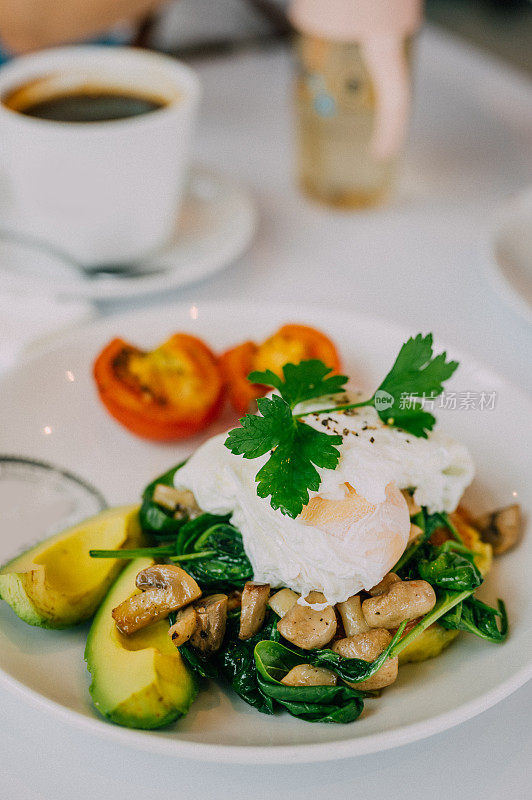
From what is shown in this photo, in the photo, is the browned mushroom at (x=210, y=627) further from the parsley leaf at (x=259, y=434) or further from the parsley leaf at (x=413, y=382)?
the parsley leaf at (x=413, y=382)

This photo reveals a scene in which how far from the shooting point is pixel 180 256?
150 centimetres

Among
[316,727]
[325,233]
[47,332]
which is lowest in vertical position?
[47,332]

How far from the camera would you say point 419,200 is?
1.77m

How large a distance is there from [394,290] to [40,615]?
3.14 feet

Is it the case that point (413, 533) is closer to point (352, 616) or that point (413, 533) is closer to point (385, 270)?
point (352, 616)

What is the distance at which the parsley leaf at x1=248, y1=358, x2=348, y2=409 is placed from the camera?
2.99ft

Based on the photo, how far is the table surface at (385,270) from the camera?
0.73 metres

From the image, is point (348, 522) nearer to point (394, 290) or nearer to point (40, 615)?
point (40, 615)

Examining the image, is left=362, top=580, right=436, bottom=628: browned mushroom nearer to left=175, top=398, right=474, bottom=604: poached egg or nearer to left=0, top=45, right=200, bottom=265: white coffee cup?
left=175, top=398, right=474, bottom=604: poached egg

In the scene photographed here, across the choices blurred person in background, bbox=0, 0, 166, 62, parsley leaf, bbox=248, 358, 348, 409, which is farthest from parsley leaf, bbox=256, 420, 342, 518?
blurred person in background, bbox=0, 0, 166, 62

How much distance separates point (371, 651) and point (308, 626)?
63 millimetres

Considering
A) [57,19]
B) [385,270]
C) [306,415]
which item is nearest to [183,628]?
[306,415]

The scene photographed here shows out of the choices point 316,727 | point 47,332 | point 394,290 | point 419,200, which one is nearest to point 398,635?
point 316,727

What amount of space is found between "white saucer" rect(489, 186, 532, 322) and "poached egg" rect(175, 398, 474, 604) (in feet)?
1.62
